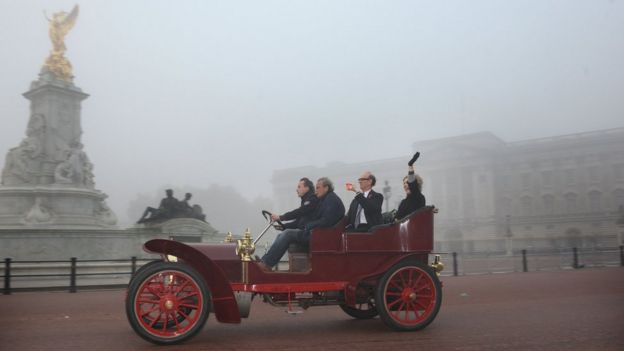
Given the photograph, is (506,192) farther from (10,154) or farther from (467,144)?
(10,154)

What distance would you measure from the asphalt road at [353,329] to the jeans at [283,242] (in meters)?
0.80

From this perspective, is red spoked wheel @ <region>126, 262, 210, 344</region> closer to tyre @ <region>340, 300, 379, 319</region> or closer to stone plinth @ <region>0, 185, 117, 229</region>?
tyre @ <region>340, 300, 379, 319</region>

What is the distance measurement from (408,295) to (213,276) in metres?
2.10

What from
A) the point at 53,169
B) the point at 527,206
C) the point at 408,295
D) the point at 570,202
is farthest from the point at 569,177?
the point at 408,295

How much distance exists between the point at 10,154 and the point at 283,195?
55459 mm

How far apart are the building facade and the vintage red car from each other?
23951 mm

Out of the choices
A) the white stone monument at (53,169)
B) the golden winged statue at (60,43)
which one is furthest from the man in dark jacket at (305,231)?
the golden winged statue at (60,43)

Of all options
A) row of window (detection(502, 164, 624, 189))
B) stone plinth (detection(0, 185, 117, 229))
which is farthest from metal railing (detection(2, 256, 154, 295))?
row of window (detection(502, 164, 624, 189))

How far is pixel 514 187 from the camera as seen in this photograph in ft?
181

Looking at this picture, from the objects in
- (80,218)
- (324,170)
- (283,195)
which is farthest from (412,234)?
(283,195)

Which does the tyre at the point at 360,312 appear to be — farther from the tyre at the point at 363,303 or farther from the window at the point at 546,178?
the window at the point at 546,178

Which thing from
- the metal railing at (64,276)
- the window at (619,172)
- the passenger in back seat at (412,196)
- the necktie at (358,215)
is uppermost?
the window at (619,172)

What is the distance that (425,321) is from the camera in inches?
221

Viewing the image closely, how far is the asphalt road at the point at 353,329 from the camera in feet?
16.0
